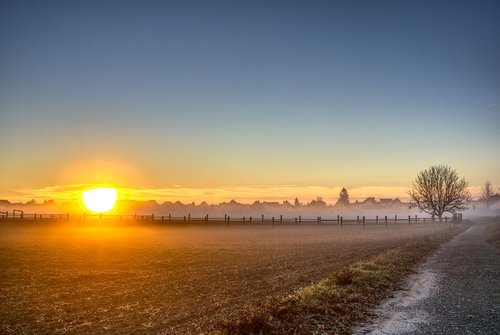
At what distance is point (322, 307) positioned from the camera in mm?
11266

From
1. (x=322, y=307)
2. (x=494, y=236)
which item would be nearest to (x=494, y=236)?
(x=494, y=236)

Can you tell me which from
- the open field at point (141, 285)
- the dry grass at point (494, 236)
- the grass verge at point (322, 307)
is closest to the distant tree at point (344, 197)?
the dry grass at point (494, 236)

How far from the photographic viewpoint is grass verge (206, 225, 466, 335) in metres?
9.47

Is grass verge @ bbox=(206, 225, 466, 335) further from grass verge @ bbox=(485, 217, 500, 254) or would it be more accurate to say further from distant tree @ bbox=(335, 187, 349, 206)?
distant tree @ bbox=(335, 187, 349, 206)

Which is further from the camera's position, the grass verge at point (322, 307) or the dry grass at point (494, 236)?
the dry grass at point (494, 236)

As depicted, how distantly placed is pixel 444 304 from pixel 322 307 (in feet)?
13.3

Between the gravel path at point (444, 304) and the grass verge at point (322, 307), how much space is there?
1.91 ft

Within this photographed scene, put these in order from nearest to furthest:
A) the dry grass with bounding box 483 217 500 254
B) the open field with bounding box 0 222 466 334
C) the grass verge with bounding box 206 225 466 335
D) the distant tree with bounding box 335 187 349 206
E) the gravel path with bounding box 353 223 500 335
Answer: the grass verge with bounding box 206 225 466 335, the gravel path with bounding box 353 223 500 335, the open field with bounding box 0 222 466 334, the dry grass with bounding box 483 217 500 254, the distant tree with bounding box 335 187 349 206

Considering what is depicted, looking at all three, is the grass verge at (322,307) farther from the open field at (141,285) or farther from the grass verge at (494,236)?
the grass verge at (494,236)

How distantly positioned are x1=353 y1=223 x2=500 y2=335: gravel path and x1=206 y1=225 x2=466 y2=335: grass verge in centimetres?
58

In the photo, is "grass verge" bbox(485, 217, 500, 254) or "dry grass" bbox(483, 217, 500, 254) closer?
"grass verge" bbox(485, 217, 500, 254)

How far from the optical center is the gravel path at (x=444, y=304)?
9.91 metres

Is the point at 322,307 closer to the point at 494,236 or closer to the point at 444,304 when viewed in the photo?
the point at 444,304

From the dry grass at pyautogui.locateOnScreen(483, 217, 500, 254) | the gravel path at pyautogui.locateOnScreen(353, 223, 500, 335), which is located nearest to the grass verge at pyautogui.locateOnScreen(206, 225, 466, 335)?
the gravel path at pyautogui.locateOnScreen(353, 223, 500, 335)
